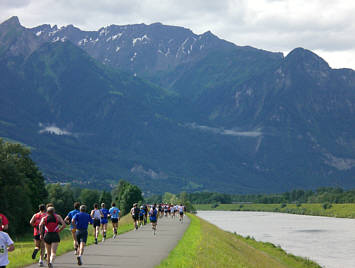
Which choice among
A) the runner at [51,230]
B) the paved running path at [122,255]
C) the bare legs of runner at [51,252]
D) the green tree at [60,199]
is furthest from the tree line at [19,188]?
the runner at [51,230]

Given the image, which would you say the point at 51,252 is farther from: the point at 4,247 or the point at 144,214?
the point at 144,214

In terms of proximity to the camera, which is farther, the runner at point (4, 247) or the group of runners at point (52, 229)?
the group of runners at point (52, 229)

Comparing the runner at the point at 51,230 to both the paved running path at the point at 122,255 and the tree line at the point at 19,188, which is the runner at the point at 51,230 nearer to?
the paved running path at the point at 122,255

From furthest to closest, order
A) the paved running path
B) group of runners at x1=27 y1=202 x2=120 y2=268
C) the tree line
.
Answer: the tree line → the paved running path → group of runners at x1=27 y1=202 x2=120 y2=268

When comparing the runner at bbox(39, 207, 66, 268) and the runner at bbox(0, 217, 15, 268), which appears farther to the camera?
the runner at bbox(39, 207, 66, 268)

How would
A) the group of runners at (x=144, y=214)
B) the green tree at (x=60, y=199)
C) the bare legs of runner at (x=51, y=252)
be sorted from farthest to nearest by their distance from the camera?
the green tree at (x=60, y=199)
the group of runners at (x=144, y=214)
the bare legs of runner at (x=51, y=252)

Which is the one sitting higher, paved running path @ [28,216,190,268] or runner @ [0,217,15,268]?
runner @ [0,217,15,268]

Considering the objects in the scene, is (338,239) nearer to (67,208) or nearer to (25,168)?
(25,168)

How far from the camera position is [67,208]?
155625mm

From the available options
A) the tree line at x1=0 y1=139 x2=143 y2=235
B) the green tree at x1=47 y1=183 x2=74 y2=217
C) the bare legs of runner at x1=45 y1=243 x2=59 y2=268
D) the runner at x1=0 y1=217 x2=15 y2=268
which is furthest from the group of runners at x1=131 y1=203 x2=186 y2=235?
the green tree at x1=47 y1=183 x2=74 y2=217

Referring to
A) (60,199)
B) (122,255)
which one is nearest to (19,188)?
(122,255)

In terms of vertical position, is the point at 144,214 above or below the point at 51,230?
below

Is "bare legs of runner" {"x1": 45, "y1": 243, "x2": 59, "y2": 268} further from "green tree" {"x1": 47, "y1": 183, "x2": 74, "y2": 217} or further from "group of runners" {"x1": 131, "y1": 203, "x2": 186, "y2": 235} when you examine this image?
"green tree" {"x1": 47, "y1": 183, "x2": 74, "y2": 217}

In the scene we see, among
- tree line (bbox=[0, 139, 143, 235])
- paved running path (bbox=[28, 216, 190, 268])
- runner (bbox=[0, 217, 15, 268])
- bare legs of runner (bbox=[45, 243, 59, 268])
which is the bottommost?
paved running path (bbox=[28, 216, 190, 268])
